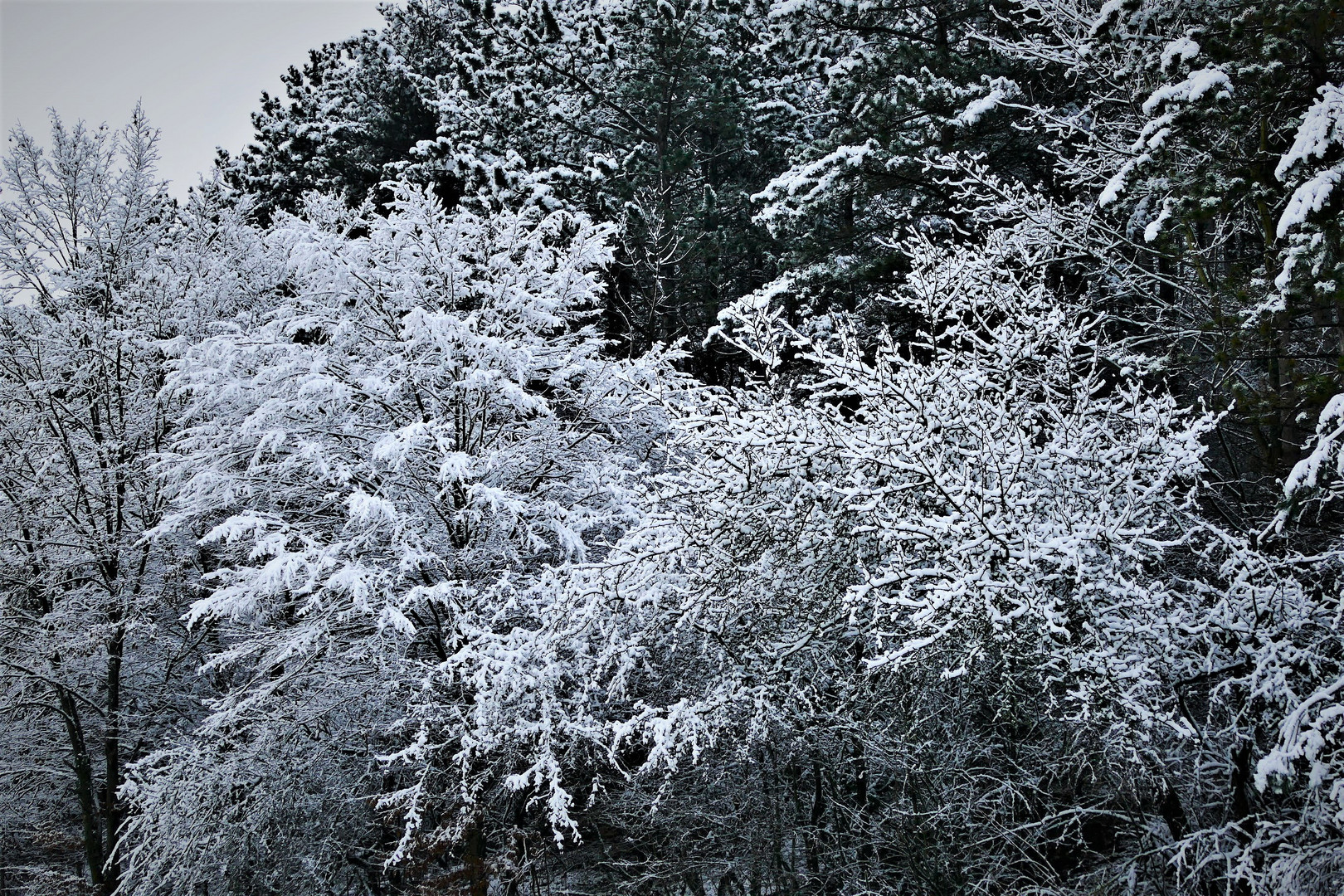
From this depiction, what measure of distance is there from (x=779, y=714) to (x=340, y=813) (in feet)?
19.7

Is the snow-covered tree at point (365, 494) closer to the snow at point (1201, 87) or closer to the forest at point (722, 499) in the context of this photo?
the forest at point (722, 499)

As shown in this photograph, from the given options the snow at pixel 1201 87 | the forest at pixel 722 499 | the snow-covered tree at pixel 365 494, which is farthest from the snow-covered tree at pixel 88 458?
the snow at pixel 1201 87

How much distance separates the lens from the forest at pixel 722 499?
479 centimetres

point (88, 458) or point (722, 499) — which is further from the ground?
point (88, 458)

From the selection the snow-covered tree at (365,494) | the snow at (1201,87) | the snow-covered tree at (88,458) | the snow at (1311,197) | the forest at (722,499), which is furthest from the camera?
the snow-covered tree at (88,458)

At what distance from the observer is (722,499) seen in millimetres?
6273

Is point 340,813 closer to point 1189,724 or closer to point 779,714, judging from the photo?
point 779,714

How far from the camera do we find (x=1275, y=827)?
4102mm

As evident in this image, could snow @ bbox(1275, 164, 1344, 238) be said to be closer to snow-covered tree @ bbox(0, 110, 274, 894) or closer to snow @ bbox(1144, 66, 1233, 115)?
snow @ bbox(1144, 66, 1233, 115)

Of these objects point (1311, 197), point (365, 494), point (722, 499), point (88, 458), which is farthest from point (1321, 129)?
point (88, 458)

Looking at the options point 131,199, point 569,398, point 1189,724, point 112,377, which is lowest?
point 1189,724

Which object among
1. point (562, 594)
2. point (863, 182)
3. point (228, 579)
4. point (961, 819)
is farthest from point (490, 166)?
point (961, 819)

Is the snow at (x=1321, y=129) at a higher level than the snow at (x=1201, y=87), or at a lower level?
lower

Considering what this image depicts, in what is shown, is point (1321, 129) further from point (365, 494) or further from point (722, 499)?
point (365, 494)
